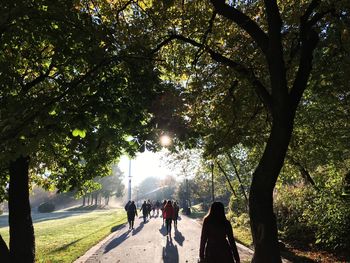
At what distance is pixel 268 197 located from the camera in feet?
25.2

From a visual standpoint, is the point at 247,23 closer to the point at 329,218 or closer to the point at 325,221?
the point at 329,218

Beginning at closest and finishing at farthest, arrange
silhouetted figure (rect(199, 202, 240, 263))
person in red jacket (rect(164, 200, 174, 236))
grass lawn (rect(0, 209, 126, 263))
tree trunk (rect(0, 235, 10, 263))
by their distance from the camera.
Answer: silhouetted figure (rect(199, 202, 240, 263)), tree trunk (rect(0, 235, 10, 263)), grass lawn (rect(0, 209, 126, 263)), person in red jacket (rect(164, 200, 174, 236))

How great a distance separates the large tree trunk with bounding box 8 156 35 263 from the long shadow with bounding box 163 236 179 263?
4.12 m

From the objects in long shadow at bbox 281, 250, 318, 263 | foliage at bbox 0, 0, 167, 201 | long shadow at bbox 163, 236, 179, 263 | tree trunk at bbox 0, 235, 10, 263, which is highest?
foliage at bbox 0, 0, 167, 201

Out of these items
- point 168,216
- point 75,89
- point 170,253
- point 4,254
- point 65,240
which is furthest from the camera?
point 65,240

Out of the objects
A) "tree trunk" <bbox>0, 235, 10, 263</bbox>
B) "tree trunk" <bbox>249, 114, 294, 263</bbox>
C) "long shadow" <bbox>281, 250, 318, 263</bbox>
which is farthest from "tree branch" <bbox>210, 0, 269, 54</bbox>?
"tree trunk" <bbox>0, 235, 10, 263</bbox>

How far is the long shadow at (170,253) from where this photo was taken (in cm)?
1184

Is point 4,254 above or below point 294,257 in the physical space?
above

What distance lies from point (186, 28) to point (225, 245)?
7.23 metres

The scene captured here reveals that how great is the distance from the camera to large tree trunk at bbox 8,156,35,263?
1036cm

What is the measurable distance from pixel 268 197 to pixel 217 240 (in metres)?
2.04

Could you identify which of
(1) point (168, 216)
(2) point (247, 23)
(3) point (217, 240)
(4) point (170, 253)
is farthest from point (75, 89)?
(1) point (168, 216)

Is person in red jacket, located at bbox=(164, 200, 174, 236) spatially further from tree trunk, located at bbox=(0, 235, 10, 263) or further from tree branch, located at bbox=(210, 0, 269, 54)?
tree branch, located at bbox=(210, 0, 269, 54)

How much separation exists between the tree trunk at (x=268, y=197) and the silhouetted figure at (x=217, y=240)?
140 cm
